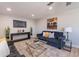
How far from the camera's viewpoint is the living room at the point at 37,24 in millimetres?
3181

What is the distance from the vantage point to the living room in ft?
10.4

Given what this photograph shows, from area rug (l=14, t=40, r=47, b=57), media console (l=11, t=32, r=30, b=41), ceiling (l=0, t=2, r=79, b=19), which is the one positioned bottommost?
area rug (l=14, t=40, r=47, b=57)

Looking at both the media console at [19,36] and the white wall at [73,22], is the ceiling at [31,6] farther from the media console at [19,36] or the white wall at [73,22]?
the media console at [19,36]

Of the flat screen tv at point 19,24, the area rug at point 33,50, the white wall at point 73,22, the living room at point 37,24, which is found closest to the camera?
the area rug at point 33,50

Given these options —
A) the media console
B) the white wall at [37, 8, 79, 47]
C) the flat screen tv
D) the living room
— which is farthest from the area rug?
the flat screen tv

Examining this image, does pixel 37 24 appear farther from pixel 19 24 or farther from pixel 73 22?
pixel 73 22

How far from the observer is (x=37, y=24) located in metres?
7.74

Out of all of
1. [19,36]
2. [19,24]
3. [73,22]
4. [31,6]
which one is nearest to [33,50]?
[31,6]

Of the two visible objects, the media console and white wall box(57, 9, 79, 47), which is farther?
the media console

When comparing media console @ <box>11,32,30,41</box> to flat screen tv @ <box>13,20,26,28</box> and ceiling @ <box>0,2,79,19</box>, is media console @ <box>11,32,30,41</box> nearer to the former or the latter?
flat screen tv @ <box>13,20,26,28</box>

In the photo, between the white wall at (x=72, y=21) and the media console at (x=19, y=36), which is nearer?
the white wall at (x=72, y=21)

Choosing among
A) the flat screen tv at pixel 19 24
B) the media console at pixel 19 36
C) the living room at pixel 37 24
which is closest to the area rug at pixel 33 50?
the living room at pixel 37 24

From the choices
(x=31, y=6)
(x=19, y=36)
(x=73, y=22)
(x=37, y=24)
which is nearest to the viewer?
(x=31, y=6)

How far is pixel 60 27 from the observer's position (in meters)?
4.98
